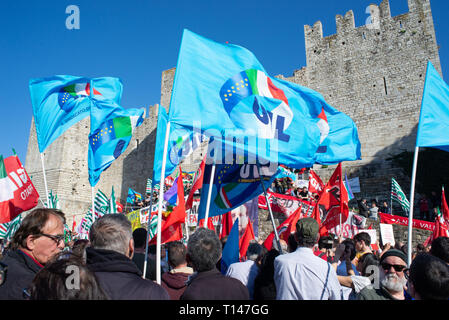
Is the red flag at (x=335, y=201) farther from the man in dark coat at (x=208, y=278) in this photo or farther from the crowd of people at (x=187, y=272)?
the man in dark coat at (x=208, y=278)

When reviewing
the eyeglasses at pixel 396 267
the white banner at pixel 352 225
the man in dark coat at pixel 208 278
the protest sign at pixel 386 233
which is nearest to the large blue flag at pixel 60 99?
the man in dark coat at pixel 208 278

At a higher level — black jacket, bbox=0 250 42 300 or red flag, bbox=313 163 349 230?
red flag, bbox=313 163 349 230

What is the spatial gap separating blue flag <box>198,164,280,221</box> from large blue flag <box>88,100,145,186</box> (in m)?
2.29

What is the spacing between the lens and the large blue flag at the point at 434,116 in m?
4.42

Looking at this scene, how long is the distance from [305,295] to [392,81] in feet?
68.0

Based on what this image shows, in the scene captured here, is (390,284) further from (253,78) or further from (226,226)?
(226,226)

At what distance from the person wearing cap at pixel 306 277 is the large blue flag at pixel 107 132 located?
453 centimetres

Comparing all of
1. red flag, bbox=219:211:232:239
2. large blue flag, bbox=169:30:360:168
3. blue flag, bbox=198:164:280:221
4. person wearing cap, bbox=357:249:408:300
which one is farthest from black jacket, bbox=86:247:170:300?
red flag, bbox=219:211:232:239

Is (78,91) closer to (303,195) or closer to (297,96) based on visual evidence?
(297,96)

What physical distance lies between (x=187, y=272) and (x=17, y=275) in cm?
158

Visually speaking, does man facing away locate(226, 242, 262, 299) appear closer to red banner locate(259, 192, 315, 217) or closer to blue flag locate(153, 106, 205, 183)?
blue flag locate(153, 106, 205, 183)

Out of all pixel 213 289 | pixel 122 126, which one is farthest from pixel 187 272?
pixel 122 126

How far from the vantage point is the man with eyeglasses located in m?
2.20

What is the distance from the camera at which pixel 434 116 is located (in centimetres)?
456
